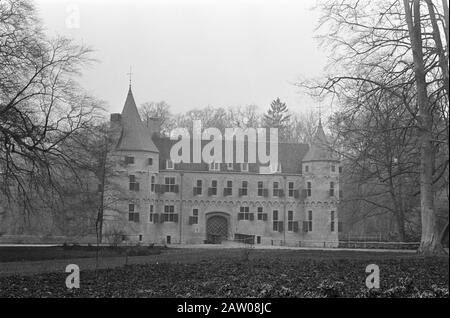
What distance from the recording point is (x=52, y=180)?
2264 cm

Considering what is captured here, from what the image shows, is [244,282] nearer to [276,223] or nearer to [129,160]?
[129,160]

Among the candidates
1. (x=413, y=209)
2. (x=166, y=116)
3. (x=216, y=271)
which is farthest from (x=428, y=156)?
(x=166, y=116)

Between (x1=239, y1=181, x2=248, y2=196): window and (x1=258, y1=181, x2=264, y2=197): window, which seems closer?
(x1=239, y1=181, x2=248, y2=196): window

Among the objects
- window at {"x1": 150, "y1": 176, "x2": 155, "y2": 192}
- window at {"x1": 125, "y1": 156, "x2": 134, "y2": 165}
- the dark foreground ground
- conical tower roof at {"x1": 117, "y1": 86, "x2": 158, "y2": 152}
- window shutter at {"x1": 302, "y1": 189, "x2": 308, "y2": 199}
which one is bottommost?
the dark foreground ground

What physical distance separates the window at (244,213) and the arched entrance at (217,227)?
1.24 m

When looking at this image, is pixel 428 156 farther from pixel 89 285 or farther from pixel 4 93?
pixel 4 93

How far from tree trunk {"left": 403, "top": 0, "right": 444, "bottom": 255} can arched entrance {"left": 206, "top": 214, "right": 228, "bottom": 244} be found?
1111 inches

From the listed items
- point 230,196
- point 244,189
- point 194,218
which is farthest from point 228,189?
point 194,218

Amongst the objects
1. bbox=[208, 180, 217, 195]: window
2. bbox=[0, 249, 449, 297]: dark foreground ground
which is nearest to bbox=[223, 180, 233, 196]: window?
bbox=[208, 180, 217, 195]: window

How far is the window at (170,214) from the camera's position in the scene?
1831 inches

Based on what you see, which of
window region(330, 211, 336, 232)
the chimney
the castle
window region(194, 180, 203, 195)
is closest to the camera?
the castle

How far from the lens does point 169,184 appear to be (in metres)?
47.1

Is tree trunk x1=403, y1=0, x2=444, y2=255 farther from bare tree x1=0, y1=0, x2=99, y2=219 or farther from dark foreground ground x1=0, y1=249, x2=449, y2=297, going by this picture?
bare tree x1=0, y1=0, x2=99, y2=219

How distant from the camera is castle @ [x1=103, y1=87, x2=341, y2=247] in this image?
45.2 metres
